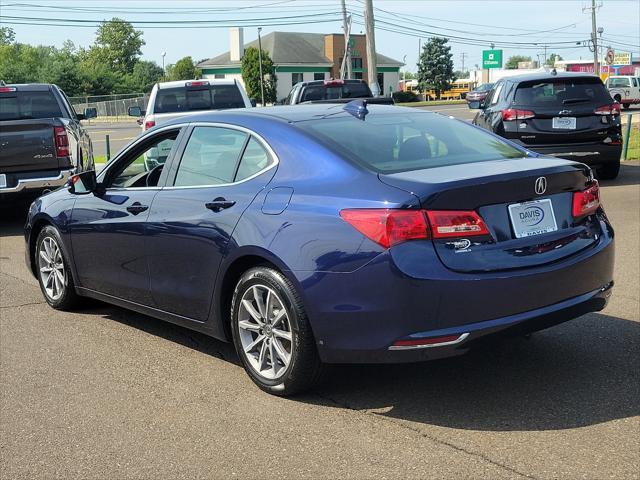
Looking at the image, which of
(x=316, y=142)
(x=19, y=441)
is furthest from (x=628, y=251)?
(x=19, y=441)

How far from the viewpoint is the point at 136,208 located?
17.9 ft

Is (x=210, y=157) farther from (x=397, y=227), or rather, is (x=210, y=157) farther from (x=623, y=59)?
(x=623, y=59)

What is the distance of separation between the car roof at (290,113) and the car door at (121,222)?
298 mm

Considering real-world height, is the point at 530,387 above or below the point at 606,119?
below

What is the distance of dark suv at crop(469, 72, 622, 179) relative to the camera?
42.0 feet

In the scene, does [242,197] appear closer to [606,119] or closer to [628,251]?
[628,251]

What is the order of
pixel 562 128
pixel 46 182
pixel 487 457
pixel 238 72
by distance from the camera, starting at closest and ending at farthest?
pixel 487 457 → pixel 46 182 → pixel 562 128 → pixel 238 72

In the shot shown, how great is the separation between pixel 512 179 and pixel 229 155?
1.75 m

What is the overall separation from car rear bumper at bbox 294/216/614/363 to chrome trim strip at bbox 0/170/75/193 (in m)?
7.48

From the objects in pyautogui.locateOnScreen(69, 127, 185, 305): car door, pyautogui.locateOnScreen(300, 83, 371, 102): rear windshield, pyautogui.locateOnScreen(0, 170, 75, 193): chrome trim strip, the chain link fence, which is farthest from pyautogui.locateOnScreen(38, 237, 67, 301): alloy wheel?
the chain link fence

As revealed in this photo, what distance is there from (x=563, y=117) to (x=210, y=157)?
→ 8.96 m

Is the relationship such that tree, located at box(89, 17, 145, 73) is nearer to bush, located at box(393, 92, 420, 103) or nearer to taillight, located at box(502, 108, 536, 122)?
bush, located at box(393, 92, 420, 103)

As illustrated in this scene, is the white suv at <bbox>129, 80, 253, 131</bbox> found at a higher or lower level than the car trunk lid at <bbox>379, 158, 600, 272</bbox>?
higher

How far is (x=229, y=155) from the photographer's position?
5012mm
